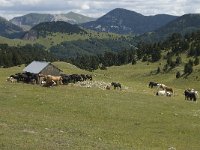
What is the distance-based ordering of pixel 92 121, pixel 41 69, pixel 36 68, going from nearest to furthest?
pixel 92 121
pixel 41 69
pixel 36 68

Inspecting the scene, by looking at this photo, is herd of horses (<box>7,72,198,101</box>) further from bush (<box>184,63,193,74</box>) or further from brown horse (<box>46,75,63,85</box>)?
bush (<box>184,63,193,74</box>)

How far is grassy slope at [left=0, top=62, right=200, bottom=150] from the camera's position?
26.8 m

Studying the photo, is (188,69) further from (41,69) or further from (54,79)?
(54,79)

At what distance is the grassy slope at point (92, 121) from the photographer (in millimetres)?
26750

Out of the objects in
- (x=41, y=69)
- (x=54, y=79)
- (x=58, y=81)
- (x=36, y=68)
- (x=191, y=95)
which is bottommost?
(x=191, y=95)

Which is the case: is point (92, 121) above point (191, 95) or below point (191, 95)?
below

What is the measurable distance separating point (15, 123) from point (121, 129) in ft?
28.9

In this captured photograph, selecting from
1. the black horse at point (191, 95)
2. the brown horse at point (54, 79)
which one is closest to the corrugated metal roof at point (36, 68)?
the brown horse at point (54, 79)

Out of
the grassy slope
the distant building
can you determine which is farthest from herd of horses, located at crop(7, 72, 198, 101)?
the grassy slope

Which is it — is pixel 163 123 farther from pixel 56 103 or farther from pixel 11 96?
pixel 11 96

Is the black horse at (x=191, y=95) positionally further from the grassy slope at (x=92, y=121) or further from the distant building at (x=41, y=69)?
the distant building at (x=41, y=69)

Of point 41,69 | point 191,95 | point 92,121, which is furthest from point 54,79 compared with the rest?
point 92,121

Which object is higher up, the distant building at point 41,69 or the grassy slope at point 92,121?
the distant building at point 41,69

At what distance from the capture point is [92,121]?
36.8 metres
